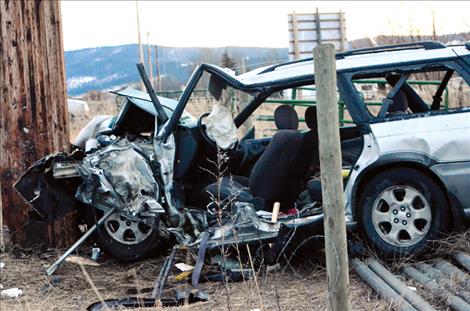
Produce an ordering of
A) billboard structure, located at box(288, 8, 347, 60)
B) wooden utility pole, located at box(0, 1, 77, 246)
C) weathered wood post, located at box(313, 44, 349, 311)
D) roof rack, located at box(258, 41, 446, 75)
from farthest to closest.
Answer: billboard structure, located at box(288, 8, 347, 60), wooden utility pole, located at box(0, 1, 77, 246), roof rack, located at box(258, 41, 446, 75), weathered wood post, located at box(313, 44, 349, 311)

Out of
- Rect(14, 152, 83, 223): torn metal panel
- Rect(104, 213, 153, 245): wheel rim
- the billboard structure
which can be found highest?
the billboard structure

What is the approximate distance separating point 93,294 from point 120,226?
965 mm

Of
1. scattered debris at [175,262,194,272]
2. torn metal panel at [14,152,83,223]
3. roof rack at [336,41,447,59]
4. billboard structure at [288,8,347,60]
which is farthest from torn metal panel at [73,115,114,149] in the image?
billboard structure at [288,8,347,60]

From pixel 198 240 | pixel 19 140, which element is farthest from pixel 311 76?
pixel 19 140

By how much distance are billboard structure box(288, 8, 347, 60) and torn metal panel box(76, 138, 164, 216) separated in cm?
1194

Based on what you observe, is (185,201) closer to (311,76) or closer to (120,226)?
(120,226)

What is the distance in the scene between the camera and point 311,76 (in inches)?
235

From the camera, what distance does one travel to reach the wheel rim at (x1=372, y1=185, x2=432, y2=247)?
5570 millimetres

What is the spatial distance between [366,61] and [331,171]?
3177 mm

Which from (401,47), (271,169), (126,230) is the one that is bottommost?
(126,230)

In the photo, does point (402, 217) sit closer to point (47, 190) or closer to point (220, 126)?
point (220, 126)

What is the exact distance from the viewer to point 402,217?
5.58m

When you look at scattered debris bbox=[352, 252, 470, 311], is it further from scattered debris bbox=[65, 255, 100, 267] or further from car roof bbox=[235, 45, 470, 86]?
scattered debris bbox=[65, 255, 100, 267]

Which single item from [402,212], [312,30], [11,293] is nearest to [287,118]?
[402,212]
